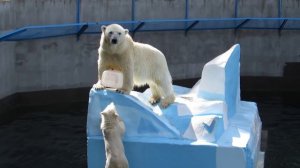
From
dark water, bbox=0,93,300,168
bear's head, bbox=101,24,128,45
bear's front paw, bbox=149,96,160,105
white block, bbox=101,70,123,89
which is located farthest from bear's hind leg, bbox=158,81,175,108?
dark water, bbox=0,93,300,168

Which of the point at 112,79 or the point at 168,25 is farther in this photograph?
the point at 168,25

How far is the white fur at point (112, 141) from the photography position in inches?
318

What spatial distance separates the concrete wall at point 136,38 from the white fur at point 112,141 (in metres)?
10.1

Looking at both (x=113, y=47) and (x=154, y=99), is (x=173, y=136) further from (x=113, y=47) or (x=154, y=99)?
(x=113, y=47)

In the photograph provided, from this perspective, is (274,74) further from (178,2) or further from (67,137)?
(67,137)

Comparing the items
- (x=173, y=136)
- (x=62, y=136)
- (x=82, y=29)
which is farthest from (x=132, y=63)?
(x=82, y=29)

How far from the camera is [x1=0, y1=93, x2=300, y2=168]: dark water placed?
43.3 feet

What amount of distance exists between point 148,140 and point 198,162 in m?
0.91

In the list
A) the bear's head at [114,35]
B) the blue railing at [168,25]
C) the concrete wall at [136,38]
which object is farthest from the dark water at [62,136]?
the bear's head at [114,35]

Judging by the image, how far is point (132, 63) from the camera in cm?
871

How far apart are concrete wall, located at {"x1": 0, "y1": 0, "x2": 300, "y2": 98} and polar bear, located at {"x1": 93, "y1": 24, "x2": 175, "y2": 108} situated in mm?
9317

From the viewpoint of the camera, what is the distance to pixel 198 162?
843 cm

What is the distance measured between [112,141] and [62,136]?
283 inches

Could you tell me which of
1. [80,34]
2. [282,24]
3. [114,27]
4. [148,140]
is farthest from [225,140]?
[282,24]
